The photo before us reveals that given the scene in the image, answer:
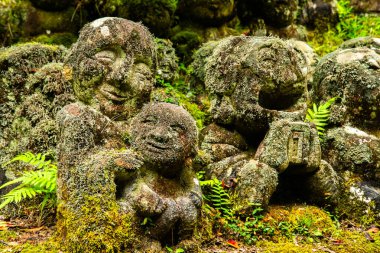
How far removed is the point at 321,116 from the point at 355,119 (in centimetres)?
56

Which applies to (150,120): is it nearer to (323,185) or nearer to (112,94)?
(112,94)

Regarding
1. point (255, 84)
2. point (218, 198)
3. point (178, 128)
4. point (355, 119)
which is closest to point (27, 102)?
point (178, 128)

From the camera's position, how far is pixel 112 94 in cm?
579

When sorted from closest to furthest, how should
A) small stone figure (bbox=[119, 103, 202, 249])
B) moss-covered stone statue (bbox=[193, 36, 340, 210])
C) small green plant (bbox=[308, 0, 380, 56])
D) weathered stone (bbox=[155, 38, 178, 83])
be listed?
small stone figure (bbox=[119, 103, 202, 249])
moss-covered stone statue (bbox=[193, 36, 340, 210])
weathered stone (bbox=[155, 38, 178, 83])
small green plant (bbox=[308, 0, 380, 56])

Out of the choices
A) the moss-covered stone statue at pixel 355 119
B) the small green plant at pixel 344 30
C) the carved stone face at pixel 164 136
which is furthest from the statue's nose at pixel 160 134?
the small green plant at pixel 344 30

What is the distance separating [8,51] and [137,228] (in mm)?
4218

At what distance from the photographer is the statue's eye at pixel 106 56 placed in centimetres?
570

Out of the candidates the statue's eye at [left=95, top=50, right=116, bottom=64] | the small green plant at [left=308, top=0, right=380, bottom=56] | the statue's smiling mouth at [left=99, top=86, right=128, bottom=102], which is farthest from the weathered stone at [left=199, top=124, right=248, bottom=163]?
the small green plant at [left=308, top=0, right=380, bottom=56]

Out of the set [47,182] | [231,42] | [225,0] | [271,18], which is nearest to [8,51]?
[47,182]

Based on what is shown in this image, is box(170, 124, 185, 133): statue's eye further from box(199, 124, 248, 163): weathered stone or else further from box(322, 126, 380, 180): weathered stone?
box(322, 126, 380, 180): weathered stone

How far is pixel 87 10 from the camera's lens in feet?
33.4

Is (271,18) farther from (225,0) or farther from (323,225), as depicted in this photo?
(323,225)

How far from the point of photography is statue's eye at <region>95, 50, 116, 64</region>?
18.7 ft

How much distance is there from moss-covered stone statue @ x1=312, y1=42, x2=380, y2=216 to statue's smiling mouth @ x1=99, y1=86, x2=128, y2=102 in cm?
348
